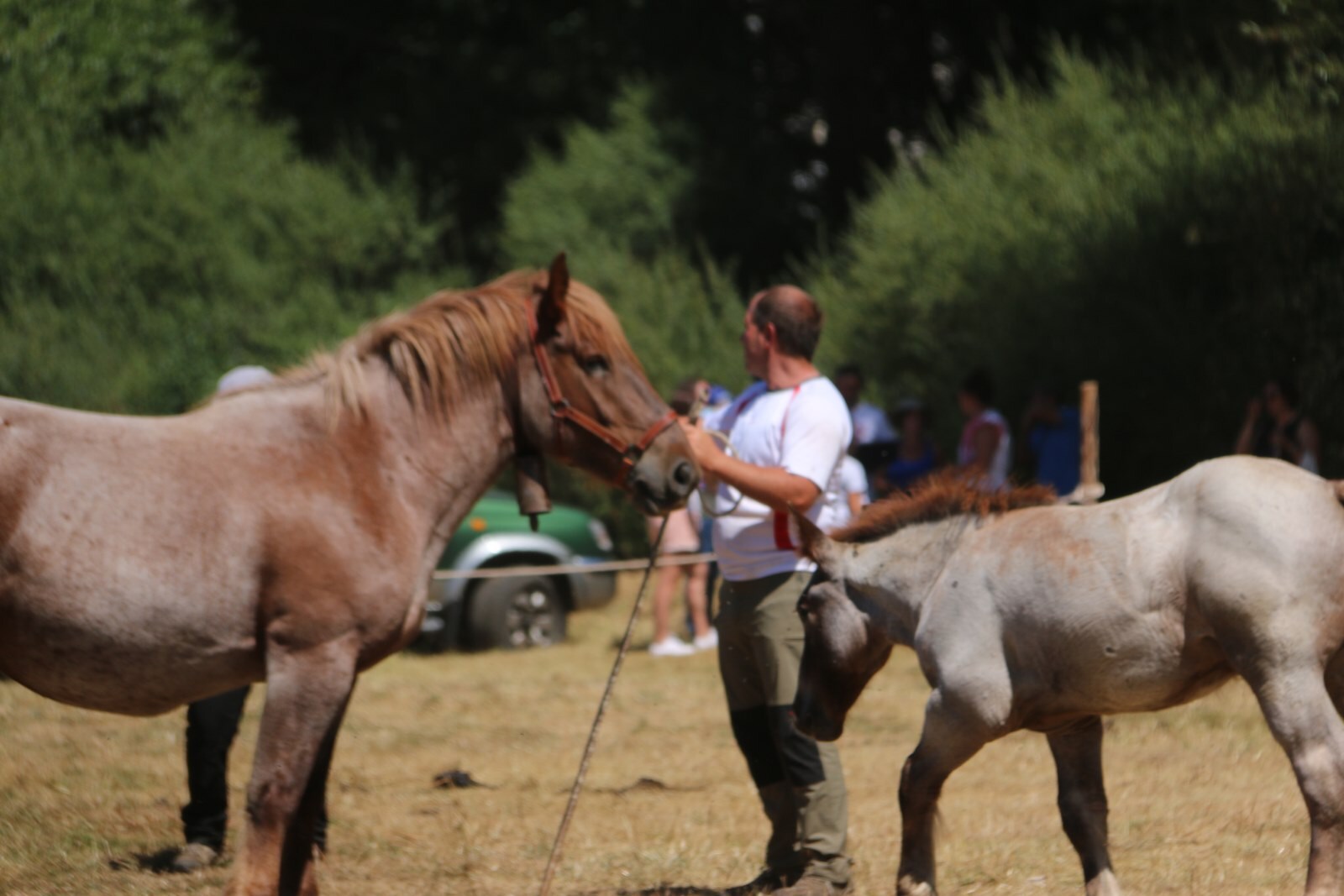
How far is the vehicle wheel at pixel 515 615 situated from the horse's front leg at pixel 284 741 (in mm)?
8926

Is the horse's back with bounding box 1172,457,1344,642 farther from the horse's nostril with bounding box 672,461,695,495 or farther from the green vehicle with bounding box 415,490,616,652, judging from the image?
the green vehicle with bounding box 415,490,616,652

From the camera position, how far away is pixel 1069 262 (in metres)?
15.7

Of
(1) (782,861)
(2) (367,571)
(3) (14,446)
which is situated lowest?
(1) (782,861)

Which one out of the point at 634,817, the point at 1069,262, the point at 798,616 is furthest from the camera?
the point at 1069,262

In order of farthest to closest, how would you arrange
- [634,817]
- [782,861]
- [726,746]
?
1. [726,746]
2. [634,817]
3. [782,861]

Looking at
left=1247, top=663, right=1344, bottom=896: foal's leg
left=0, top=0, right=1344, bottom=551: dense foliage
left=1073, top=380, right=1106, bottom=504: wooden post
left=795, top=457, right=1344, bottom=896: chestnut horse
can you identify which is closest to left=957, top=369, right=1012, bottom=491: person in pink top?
left=1073, top=380, right=1106, bottom=504: wooden post

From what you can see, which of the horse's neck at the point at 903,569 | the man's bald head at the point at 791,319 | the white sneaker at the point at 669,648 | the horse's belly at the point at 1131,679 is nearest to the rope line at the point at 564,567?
the white sneaker at the point at 669,648

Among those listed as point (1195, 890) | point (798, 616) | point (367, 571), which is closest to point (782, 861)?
point (798, 616)

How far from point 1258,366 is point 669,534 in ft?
18.8

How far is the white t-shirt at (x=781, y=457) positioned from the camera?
5285mm

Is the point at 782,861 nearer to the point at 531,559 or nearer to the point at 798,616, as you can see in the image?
the point at 798,616

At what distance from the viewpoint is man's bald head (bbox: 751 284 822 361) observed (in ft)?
17.9

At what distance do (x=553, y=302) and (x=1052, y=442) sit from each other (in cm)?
845

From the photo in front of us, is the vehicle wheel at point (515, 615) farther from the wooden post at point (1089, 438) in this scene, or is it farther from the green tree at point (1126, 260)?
the green tree at point (1126, 260)
